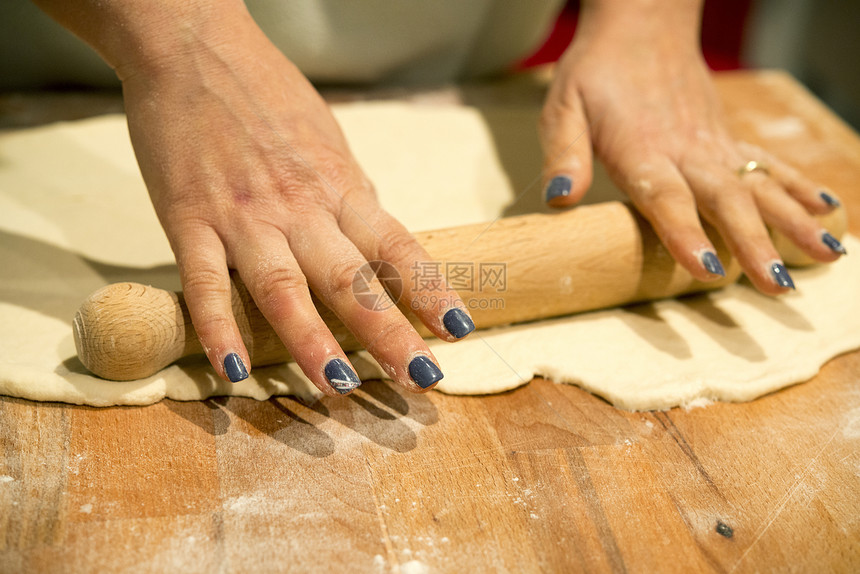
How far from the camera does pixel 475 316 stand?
1.25 metres

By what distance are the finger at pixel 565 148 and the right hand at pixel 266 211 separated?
1.29ft

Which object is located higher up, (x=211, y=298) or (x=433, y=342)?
(x=211, y=298)

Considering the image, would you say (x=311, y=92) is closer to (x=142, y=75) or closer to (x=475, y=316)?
(x=142, y=75)

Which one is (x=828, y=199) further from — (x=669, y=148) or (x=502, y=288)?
(x=502, y=288)

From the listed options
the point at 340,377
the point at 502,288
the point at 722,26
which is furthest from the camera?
the point at 722,26

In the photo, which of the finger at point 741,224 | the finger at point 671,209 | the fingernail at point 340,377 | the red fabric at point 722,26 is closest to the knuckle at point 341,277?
the fingernail at point 340,377

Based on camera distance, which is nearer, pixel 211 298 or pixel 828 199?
pixel 211 298

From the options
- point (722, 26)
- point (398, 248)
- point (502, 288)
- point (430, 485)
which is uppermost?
point (398, 248)

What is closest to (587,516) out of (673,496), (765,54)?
(673,496)

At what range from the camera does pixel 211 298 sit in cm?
104

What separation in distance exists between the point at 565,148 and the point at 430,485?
804mm

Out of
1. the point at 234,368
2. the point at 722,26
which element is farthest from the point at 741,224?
the point at 722,26

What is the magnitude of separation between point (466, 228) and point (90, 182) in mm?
974

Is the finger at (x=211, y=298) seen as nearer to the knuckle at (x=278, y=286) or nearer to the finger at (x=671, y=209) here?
the knuckle at (x=278, y=286)
